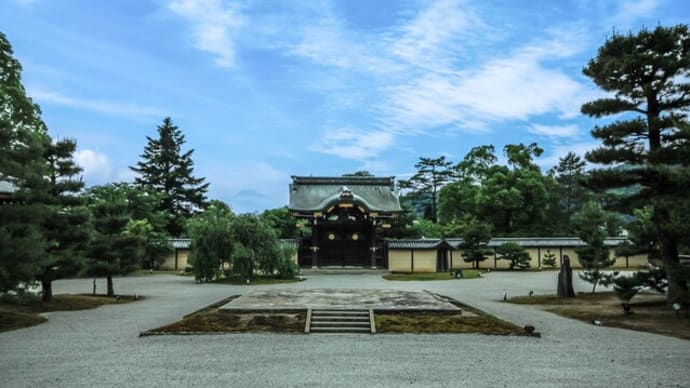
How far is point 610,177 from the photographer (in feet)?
44.0

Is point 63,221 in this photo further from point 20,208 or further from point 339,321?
point 339,321

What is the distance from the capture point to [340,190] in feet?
121

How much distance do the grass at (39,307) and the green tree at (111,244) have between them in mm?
922

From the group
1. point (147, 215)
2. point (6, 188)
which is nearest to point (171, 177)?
point (147, 215)

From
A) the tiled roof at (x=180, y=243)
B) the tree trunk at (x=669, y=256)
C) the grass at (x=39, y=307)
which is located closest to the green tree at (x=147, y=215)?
the tiled roof at (x=180, y=243)

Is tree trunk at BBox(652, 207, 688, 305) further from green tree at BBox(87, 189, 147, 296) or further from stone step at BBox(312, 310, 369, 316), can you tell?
green tree at BBox(87, 189, 147, 296)

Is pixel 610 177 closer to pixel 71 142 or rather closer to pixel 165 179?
pixel 71 142

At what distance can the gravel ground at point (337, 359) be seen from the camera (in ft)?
22.3

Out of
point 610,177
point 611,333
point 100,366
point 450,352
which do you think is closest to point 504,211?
point 610,177

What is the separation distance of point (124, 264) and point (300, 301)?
24.2 feet

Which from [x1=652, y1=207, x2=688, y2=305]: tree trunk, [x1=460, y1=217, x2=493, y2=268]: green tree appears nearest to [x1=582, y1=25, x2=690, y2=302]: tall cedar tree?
[x1=652, y1=207, x2=688, y2=305]: tree trunk

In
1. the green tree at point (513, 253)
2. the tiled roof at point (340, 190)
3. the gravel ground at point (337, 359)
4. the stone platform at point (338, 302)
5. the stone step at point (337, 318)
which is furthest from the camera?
the tiled roof at point (340, 190)

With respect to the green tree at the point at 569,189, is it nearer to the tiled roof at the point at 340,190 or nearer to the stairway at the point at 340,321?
the tiled roof at the point at 340,190

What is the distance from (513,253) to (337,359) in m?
28.1
